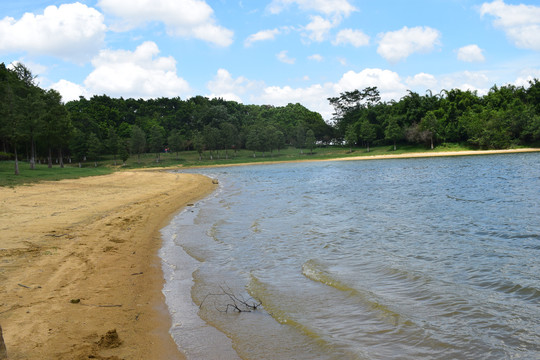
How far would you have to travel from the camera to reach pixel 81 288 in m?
7.13

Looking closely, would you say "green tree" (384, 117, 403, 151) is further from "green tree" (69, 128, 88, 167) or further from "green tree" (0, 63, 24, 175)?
"green tree" (0, 63, 24, 175)

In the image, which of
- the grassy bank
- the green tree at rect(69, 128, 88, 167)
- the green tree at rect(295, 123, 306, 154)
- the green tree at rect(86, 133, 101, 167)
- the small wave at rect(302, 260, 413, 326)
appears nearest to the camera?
the small wave at rect(302, 260, 413, 326)

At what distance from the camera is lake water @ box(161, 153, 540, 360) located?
536cm

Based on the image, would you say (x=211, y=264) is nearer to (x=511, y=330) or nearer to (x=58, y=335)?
(x=58, y=335)

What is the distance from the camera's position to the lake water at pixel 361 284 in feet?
17.6

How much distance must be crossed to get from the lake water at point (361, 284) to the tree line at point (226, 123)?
38.2 meters

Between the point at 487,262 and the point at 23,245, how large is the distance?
11.4 m

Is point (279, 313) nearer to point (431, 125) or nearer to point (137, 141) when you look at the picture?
point (431, 125)

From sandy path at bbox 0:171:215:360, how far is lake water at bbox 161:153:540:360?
18.8 inches

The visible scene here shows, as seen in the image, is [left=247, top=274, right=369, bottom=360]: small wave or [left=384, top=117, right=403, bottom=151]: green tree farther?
[left=384, top=117, right=403, bottom=151]: green tree

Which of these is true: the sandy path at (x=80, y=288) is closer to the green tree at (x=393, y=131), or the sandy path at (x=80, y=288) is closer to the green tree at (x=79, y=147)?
the green tree at (x=79, y=147)

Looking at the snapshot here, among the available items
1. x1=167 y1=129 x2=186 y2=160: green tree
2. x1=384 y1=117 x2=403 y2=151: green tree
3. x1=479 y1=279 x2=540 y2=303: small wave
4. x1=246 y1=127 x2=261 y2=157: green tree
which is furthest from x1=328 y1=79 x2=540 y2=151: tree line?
x1=479 y1=279 x2=540 y2=303: small wave

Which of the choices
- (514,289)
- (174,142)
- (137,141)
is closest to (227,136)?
(174,142)

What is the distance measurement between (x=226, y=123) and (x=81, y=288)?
108m
